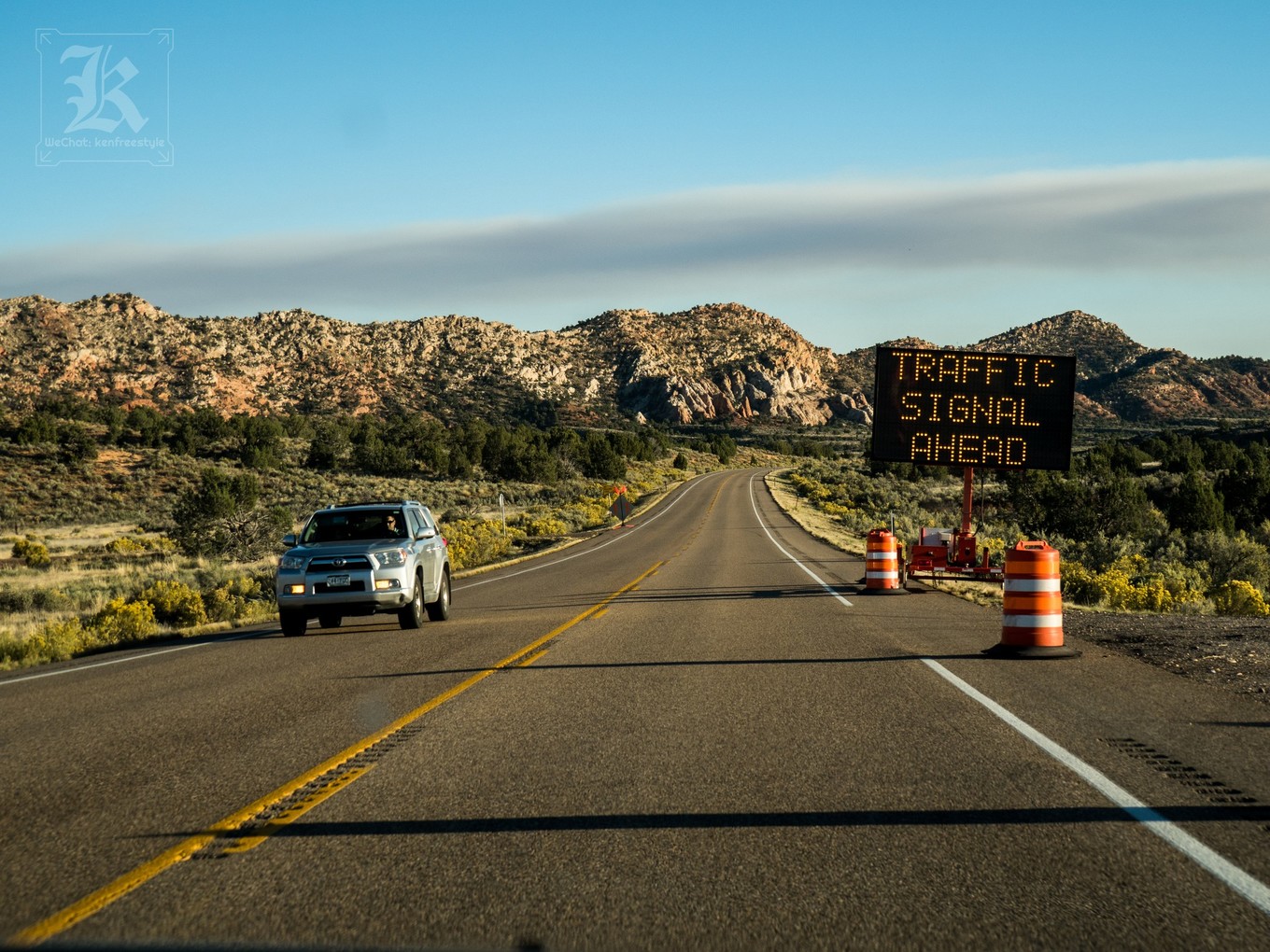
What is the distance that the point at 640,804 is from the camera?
605cm

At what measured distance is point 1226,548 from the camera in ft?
130

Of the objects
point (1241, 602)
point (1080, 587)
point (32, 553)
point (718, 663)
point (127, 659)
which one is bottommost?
point (32, 553)

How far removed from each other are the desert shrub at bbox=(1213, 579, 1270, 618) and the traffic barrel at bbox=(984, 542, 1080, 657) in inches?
488

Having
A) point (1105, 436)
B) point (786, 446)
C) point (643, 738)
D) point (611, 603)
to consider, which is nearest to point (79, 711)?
point (643, 738)

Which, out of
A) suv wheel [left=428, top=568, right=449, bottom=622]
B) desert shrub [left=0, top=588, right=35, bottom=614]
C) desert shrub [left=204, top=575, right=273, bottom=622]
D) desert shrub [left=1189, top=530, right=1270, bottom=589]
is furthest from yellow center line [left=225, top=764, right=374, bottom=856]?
desert shrub [left=1189, top=530, right=1270, bottom=589]

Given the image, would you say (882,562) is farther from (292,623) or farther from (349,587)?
(292,623)

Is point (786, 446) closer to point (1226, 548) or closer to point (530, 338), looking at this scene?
point (530, 338)

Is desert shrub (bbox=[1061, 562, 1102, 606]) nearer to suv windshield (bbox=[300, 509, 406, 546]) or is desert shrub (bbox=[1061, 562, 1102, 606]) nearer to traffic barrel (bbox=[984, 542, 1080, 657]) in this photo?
traffic barrel (bbox=[984, 542, 1080, 657])

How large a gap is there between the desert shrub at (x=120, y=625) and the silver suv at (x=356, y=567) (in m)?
3.39

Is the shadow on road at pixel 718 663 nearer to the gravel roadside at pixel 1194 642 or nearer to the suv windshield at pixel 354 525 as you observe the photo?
the gravel roadside at pixel 1194 642

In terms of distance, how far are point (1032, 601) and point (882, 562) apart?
9.72 m

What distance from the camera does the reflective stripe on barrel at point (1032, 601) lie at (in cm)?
1227

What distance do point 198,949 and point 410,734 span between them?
484 centimetres

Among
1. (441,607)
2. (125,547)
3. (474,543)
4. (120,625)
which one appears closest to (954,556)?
(441,607)
